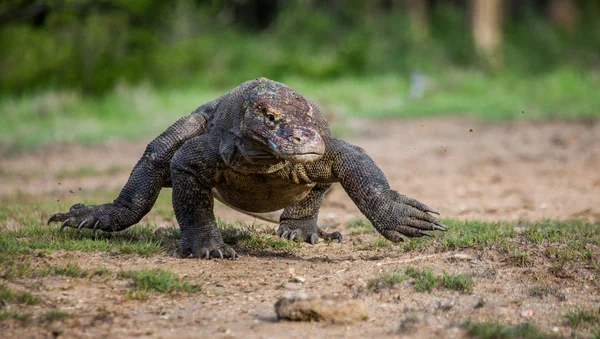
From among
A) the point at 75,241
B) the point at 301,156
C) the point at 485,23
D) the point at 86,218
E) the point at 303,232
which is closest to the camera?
the point at 301,156

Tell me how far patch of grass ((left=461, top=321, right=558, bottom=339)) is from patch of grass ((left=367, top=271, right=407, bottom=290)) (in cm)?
63

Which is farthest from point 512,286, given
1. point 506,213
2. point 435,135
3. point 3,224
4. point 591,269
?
point 435,135

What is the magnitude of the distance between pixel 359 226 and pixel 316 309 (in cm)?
260

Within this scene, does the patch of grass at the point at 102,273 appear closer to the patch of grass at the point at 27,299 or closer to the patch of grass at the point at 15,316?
the patch of grass at the point at 27,299

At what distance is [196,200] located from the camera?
16.1ft

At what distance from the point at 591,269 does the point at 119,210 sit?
9.11 ft

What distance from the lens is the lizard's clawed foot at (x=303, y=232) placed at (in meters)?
5.59

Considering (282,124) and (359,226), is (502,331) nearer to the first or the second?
(282,124)

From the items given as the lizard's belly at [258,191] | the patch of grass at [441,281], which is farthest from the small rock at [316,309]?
the lizard's belly at [258,191]

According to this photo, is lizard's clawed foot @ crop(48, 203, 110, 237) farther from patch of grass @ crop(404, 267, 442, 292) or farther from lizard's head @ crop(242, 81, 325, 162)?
patch of grass @ crop(404, 267, 442, 292)

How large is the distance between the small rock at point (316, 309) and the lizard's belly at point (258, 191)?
1163mm

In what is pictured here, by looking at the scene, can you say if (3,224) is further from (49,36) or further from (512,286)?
(49,36)

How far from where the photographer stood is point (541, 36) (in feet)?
70.8

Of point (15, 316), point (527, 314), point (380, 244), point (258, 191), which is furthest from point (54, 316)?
point (380, 244)
